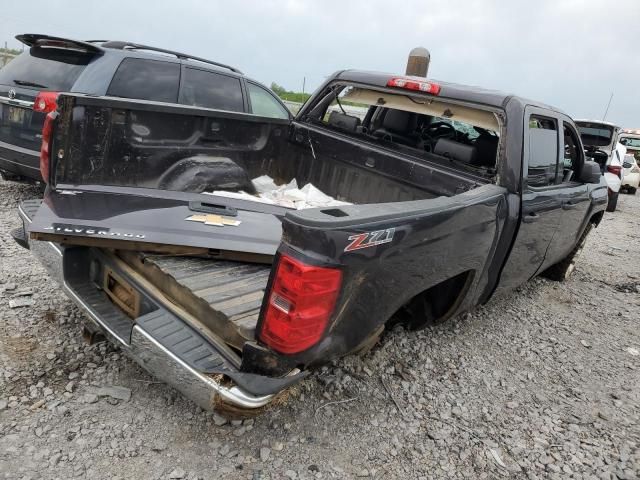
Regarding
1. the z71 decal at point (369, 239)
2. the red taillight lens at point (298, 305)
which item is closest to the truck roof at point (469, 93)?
the z71 decal at point (369, 239)

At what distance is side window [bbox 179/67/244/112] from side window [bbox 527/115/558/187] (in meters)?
3.75

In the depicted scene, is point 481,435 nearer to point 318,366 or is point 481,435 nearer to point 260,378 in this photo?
point 318,366

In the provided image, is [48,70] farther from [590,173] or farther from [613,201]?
[613,201]

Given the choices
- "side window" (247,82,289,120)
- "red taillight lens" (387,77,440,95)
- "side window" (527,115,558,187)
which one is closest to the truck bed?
"red taillight lens" (387,77,440,95)

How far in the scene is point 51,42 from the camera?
4.46 m

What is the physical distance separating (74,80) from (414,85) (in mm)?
3514


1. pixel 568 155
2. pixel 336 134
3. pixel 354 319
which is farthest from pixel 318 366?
pixel 568 155

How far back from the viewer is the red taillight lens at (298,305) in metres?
1.77

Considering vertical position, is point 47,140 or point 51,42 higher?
point 51,42

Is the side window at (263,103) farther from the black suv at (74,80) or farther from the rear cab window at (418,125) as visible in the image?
the rear cab window at (418,125)

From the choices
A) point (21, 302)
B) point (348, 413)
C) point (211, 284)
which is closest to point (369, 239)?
point (211, 284)

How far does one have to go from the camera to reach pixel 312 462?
7.68ft

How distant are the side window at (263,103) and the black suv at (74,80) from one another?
0.71 m

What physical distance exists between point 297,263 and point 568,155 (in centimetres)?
396
